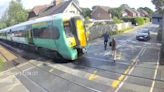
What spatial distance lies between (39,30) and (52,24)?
284cm

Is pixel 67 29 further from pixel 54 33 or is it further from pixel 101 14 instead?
pixel 101 14

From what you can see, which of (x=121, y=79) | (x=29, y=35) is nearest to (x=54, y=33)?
(x=29, y=35)

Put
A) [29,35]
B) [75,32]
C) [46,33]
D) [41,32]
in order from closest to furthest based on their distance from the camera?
[75,32]
[46,33]
[41,32]
[29,35]

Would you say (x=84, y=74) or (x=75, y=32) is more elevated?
(x=75, y=32)

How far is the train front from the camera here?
1540 cm

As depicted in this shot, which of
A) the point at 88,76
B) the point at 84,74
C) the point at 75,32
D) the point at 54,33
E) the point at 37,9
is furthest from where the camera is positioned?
the point at 37,9

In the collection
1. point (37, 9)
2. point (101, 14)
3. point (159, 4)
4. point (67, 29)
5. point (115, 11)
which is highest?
point (37, 9)

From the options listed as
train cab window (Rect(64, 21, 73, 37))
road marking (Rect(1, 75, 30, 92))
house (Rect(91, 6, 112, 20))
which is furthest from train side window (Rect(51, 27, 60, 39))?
house (Rect(91, 6, 112, 20))

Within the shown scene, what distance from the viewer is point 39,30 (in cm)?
1848

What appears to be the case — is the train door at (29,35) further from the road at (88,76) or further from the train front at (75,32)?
the train front at (75,32)

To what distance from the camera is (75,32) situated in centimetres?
1566

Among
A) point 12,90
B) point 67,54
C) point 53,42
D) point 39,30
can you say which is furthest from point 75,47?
point 12,90

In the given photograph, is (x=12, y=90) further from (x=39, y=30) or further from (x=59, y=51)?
(x=39, y=30)

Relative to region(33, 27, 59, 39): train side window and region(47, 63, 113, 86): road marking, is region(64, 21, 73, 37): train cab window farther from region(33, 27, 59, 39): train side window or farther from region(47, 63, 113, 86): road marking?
region(47, 63, 113, 86): road marking
